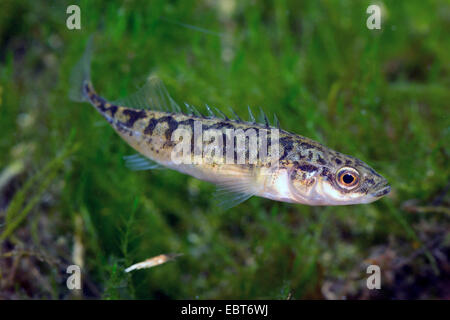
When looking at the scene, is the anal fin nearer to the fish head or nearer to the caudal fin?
the caudal fin

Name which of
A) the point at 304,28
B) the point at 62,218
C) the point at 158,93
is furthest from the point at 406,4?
the point at 62,218

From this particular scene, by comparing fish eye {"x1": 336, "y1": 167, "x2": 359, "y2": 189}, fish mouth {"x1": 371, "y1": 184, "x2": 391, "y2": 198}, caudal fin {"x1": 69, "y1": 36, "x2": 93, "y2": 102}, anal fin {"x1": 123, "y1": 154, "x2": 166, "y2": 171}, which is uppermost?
caudal fin {"x1": 69, "y1": 36, "x2": 93, "y2": 102}

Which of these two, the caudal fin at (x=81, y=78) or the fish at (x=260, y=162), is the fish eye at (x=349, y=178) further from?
the caudal fin at (x=81, y=78)

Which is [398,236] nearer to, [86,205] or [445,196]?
[445,196]

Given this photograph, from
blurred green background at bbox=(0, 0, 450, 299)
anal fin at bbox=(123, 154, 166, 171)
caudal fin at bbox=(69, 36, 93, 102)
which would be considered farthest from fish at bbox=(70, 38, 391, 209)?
caudal fin at bbox=(69, 36, 93, 102)
